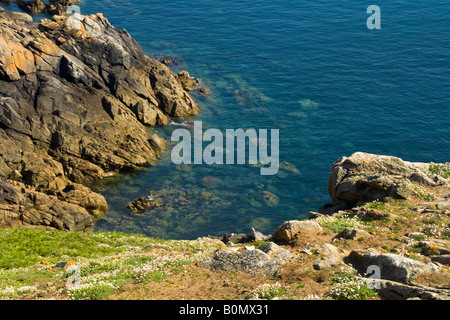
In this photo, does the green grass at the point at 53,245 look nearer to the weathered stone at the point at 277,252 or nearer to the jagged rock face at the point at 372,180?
the weathered stone at the point at 277,252

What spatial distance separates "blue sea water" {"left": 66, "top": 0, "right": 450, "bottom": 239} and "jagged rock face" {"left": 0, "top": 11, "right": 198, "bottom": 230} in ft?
10.9

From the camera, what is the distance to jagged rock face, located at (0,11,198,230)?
59.8 meters

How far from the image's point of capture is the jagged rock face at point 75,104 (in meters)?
59.8

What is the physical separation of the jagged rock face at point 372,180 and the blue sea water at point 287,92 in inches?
608

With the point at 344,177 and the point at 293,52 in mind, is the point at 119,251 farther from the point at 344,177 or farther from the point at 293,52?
the point at 293,52

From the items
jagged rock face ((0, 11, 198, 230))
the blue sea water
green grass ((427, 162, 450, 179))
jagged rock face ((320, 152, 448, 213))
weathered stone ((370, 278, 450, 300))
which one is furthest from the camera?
jagged rock face ((0, 11, 198, 230))

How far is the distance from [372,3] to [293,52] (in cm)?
3357

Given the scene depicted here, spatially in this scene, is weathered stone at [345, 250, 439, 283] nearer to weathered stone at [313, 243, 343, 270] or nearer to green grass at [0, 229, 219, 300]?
weathered stone at [313, 243, 343, 270]

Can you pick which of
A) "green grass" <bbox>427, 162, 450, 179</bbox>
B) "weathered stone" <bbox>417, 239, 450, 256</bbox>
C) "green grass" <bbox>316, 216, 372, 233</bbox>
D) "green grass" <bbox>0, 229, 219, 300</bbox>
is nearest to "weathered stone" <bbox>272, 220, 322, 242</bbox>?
"green grass" <bbox>316, 216, 372, 233</bbox>

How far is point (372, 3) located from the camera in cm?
11750

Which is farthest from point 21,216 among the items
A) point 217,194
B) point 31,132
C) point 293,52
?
point 293,52

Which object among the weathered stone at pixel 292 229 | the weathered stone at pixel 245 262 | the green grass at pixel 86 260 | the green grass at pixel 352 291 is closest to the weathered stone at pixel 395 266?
the green grass at pixel 352 291

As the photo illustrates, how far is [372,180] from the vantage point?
3862cm

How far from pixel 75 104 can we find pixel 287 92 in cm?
3676
